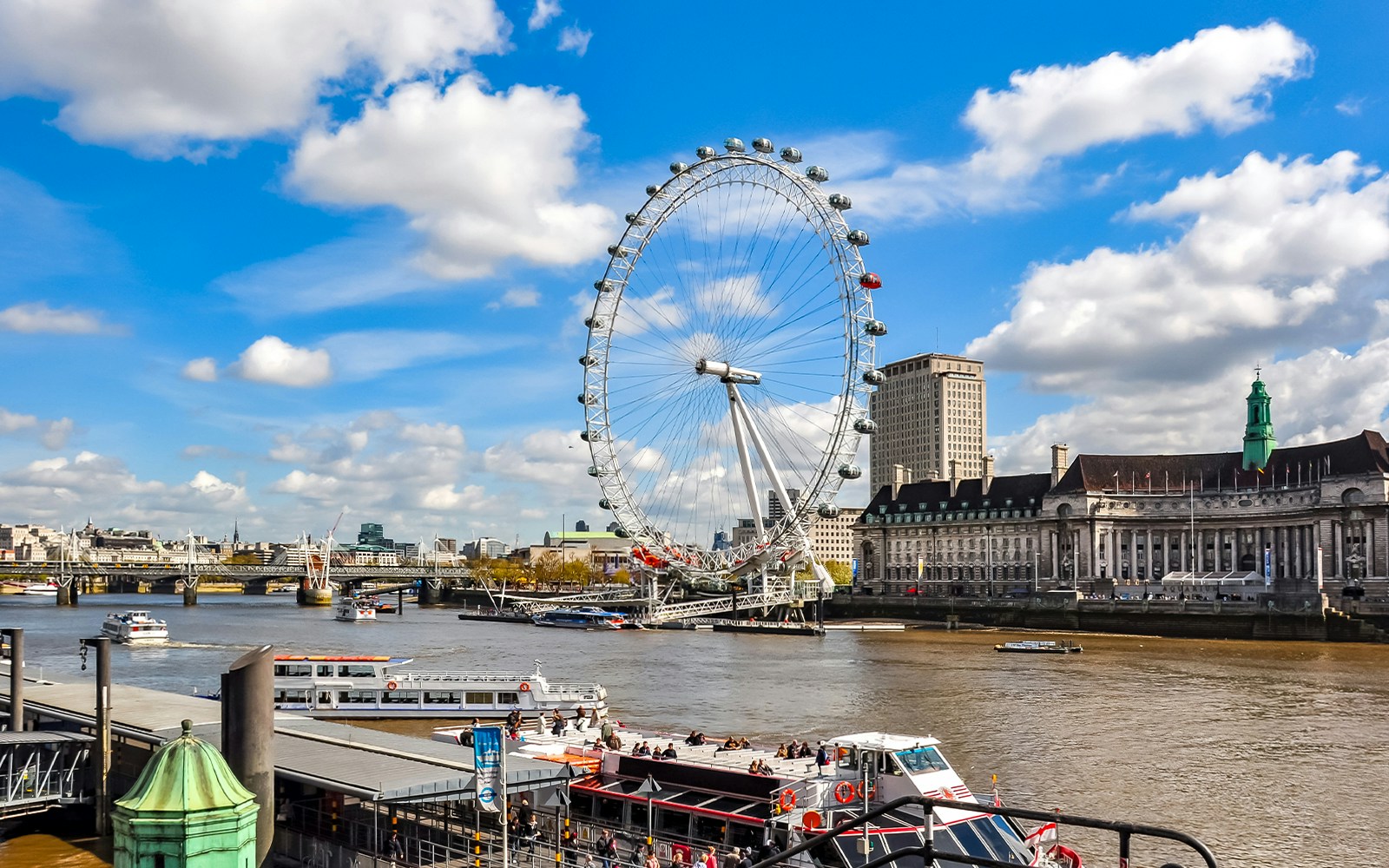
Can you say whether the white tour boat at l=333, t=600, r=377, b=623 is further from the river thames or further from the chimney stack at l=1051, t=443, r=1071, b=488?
the chimney stack at l=1051, t=443, r=1071, b=488

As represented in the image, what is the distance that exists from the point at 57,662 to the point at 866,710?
163ft

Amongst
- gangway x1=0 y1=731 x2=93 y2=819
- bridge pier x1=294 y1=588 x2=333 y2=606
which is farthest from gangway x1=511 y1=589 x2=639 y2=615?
gangway x1=0 y1=731 x2=93 y2=819

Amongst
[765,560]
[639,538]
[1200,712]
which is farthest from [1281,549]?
[1200,712]

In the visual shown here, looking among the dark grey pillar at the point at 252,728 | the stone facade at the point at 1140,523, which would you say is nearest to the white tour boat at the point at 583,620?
the stone facade at the point at 1140,523

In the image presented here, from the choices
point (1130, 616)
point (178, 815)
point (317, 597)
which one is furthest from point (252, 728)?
point (317, 597)

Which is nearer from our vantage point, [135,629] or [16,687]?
[16,687]

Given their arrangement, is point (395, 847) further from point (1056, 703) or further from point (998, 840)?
point (1056, 703)

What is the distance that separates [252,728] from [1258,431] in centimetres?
15156

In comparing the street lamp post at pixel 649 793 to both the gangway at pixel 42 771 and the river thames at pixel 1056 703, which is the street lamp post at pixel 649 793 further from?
the gangway at pixel 42 771

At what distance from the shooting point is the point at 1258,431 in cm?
14325

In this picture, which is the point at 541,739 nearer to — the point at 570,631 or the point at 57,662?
the point at 57,662

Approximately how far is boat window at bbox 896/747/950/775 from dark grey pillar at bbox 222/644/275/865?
1713 cm

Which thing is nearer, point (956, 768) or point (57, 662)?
point (956, 768)

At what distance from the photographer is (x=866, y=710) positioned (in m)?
51.4
